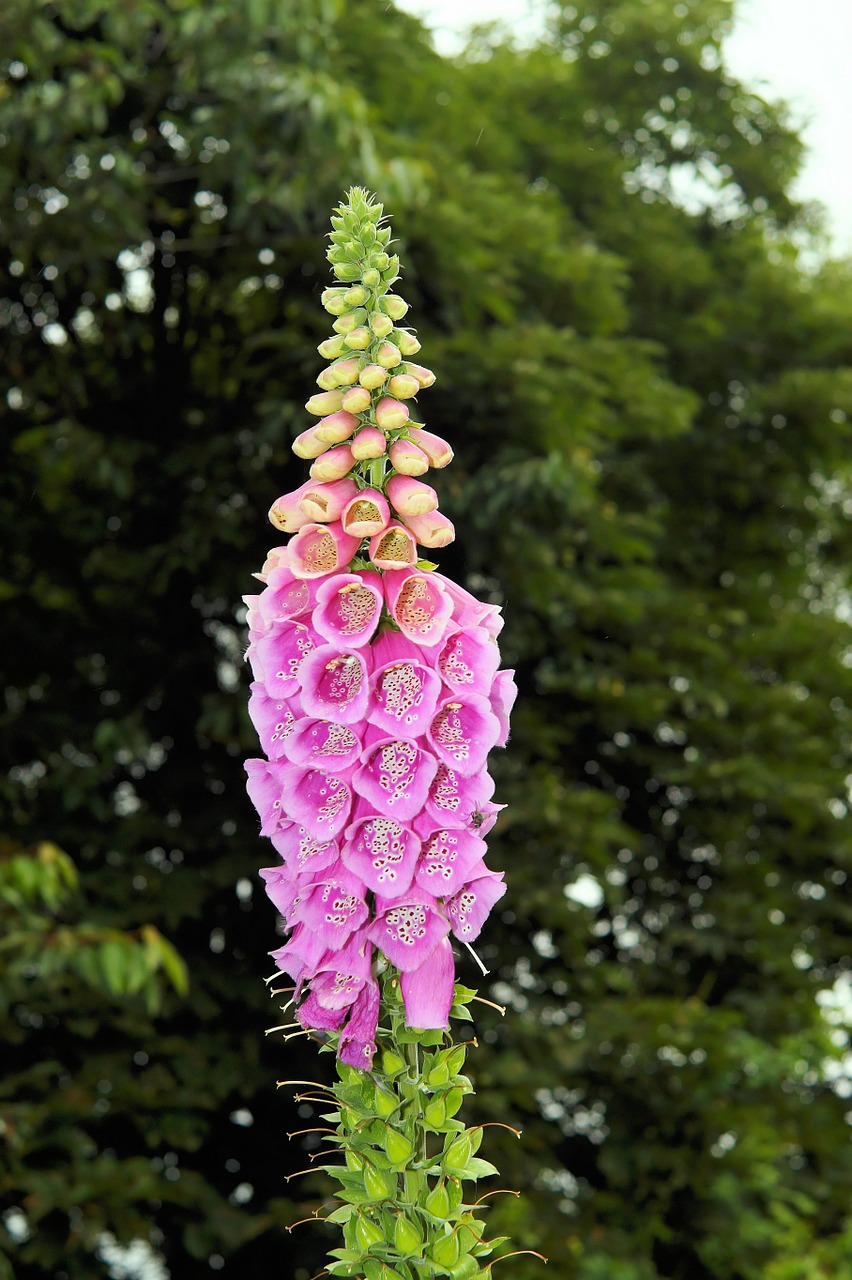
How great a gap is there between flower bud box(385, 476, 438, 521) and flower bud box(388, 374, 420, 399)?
0.08 meters

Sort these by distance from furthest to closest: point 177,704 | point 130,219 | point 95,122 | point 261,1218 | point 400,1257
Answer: point 177,704 < point 261,1218 < point 130,219 < point 95,122 < point 400,1257

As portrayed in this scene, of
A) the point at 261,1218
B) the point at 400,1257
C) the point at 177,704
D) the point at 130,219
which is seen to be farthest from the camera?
the point at 177,704

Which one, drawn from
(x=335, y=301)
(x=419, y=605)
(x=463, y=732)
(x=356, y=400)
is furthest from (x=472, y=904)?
(x=335, y=301)

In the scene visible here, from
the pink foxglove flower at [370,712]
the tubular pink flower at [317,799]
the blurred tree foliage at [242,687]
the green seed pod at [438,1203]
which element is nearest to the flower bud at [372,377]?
the pink foxglove flower at [370,712]

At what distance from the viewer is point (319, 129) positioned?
17.1 ft

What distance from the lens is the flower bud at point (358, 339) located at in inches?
51.9

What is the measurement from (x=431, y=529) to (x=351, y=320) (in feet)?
0.72

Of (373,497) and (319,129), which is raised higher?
(319,129)

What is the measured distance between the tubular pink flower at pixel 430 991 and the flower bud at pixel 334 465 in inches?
17.9

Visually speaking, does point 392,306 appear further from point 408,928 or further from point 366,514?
point 408,928

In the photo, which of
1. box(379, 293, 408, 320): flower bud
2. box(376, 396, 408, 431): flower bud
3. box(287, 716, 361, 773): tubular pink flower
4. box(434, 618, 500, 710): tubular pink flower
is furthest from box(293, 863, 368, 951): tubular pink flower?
box(379, 293, 408, 320): flower bud

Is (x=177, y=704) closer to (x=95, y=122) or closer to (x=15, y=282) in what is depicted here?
(x=15, y=282)

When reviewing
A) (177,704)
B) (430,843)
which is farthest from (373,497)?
(177,704)

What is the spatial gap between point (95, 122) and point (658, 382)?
14.9ft
